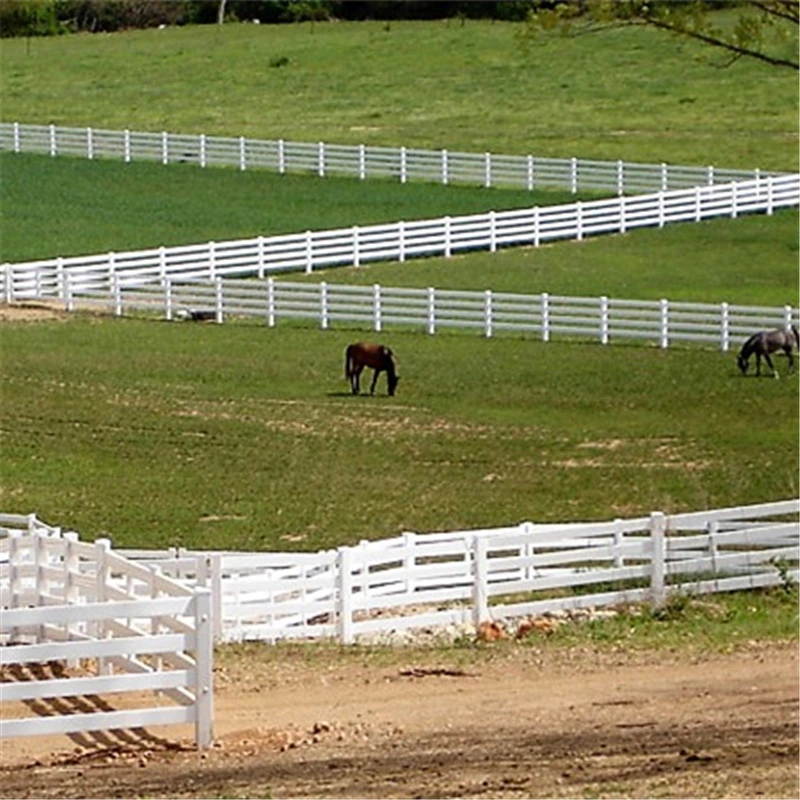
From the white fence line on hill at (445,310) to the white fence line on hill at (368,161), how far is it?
19.1 metres

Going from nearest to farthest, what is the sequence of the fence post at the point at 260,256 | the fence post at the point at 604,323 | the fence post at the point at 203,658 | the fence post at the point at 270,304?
1. the fence post at the point at 203,658
2. the fence post at the point at 604,323
3. the fence post at the point at 270,304
4. the fence post at the point at 260,256

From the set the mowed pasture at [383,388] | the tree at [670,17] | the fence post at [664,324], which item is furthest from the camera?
the fence post at [664,324]

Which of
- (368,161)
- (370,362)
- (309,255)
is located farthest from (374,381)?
(368,161)

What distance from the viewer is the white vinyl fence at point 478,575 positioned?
18.6 m

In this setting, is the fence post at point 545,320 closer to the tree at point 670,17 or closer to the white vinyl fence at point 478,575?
the white vinyl fence at point 478,575

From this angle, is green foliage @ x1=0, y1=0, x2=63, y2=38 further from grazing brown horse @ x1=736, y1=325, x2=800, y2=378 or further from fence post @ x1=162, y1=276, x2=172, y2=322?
grazing brown horse @ x1=736, y1=325, x2=800, y2=378

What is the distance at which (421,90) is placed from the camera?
81.9 m

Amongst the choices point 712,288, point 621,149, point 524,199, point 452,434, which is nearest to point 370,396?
point 452,434

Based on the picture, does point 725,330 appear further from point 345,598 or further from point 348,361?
point 345,598

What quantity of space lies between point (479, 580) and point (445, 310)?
22037 millimetres

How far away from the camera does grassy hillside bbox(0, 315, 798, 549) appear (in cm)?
2581

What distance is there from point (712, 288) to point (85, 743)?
107 feet

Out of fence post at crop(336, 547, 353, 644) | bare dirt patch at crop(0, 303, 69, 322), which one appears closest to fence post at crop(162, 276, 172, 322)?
bare dirt patch at crop(0, 303, 69, 322)

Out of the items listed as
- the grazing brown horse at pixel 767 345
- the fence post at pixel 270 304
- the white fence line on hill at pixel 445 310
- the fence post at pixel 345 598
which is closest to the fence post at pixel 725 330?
the white fence line on hill at pixel 445 310
